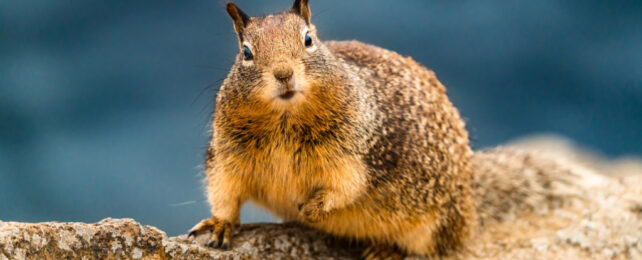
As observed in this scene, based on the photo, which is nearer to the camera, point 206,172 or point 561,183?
point 206,172

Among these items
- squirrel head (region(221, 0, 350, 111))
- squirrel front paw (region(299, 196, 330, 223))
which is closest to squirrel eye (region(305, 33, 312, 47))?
squirrel head (region(221, 0, 350, 111))

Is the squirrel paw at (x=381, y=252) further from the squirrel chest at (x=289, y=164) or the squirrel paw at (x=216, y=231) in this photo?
the squirrel paw at (x=216, y=231)

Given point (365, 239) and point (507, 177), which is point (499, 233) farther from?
point (365, 239)

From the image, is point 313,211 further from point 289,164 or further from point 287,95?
point 287,95

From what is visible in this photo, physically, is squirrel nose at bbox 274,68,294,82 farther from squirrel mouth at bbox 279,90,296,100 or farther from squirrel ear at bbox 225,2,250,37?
squirrel ear at bbox 225,2,250,37

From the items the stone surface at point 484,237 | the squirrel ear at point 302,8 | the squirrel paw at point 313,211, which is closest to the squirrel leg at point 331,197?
the squirrel paw at point 313,211

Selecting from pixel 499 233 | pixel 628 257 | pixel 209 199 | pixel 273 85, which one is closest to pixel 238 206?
pixel 209 199

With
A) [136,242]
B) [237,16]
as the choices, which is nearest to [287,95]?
[237,16]
